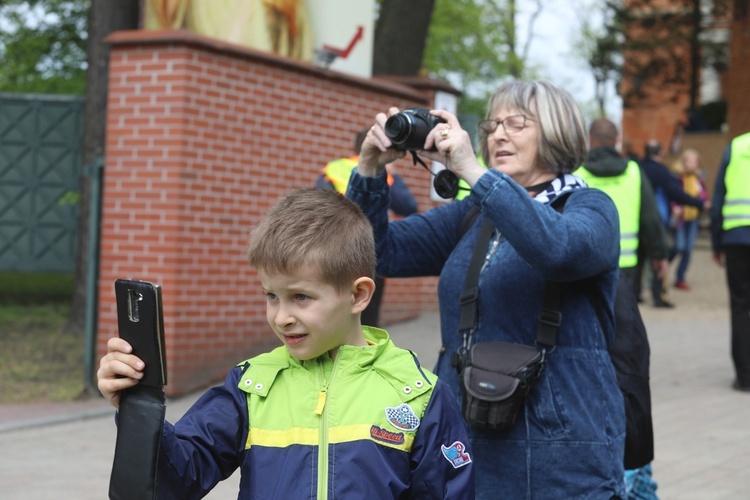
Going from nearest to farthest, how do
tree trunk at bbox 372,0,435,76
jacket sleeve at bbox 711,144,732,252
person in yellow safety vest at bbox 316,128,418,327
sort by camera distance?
person in yellow safety vest at bbox 316,128,418,327 → jacket sleeve at bbox 711,144,732,252 → tree trunk at bbox 372,0,435,76

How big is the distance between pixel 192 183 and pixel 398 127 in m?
5.34

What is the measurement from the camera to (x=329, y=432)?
102 inches

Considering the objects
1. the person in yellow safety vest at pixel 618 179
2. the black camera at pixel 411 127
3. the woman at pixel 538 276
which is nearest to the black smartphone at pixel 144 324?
the woman at pixel 538 276

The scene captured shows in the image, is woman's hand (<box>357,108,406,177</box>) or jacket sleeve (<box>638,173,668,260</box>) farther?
jacket sleeve (<box>638,173,668,260</box>)

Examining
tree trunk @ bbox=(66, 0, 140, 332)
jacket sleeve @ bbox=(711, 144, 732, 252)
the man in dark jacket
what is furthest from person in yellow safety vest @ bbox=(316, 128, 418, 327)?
the man in dark jacket

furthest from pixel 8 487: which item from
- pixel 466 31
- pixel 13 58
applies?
pixel 466 31

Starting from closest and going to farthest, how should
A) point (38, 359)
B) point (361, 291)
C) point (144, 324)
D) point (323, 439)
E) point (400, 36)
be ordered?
point (144, 324) → point (323, 439) → point (361, 291) → point (38, 359) → point (400, 36)

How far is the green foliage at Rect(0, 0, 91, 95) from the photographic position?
18.1 m

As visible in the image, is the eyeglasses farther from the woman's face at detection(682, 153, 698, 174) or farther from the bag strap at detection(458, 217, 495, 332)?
the woman's face at detection(682, 153, 698, 174)

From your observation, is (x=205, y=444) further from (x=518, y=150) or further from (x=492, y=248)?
(x=518, y=150)

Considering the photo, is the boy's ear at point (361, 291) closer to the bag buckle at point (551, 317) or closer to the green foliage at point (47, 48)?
the bag buckle at point (551, 317)

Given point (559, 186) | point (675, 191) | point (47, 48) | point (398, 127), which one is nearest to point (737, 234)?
point (675, 191)

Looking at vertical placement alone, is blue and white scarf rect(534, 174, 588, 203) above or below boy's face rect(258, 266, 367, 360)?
above

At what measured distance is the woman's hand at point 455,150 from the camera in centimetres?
312
